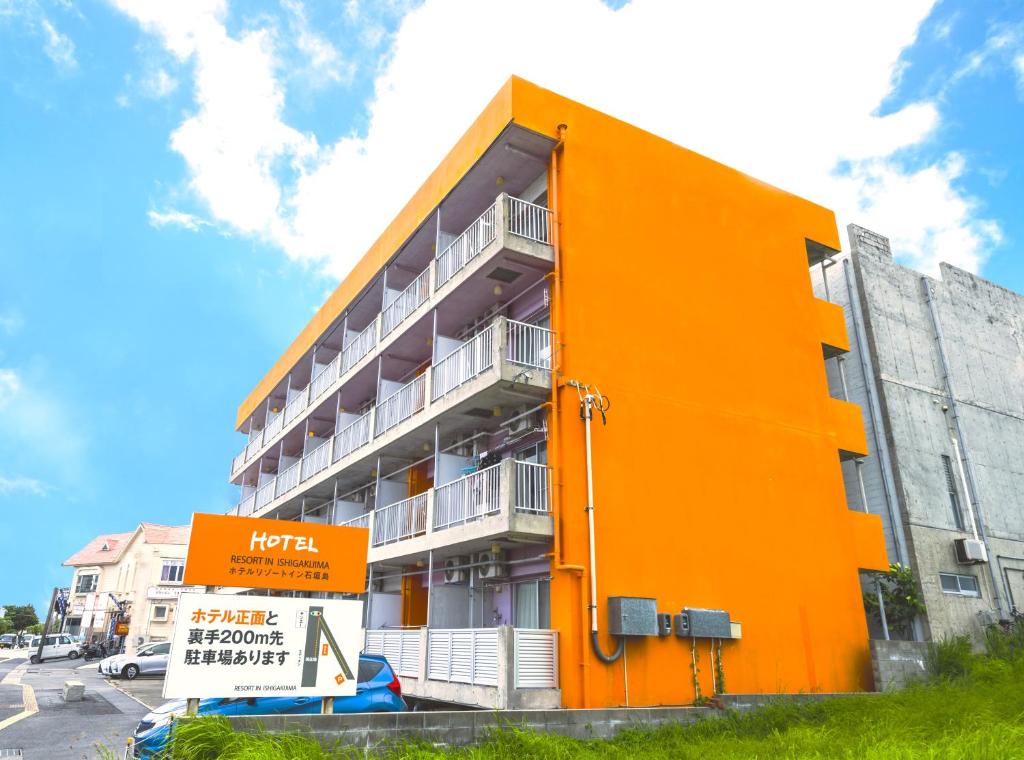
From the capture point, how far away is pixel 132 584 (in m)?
53.1

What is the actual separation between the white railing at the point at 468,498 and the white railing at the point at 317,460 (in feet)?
26.9

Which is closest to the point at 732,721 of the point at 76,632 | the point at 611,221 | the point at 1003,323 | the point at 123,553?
the point at 611,221

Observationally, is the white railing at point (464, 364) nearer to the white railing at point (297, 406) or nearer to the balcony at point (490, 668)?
the balcony at point (490, 668)

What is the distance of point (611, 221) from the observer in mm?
15930

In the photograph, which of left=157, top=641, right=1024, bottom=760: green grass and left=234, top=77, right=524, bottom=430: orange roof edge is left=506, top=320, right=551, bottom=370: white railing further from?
left=157, top=641, right=1024, bottom=760: green grass

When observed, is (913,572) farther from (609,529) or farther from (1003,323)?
(1003,323)

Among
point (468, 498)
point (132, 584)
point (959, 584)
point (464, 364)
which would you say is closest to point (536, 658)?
point (468, 498)

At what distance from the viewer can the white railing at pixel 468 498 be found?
539 inches

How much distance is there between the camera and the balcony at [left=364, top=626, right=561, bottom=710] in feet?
38.5

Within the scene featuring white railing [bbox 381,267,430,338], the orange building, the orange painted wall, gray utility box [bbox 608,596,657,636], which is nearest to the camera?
gray utility box [bbox 608,596,657,636]

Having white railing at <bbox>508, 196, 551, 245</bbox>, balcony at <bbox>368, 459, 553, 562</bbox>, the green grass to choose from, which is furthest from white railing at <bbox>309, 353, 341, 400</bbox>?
the green grass

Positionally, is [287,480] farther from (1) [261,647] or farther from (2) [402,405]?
(1) [261,647]

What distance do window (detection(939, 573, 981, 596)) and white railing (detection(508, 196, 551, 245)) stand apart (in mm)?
12642

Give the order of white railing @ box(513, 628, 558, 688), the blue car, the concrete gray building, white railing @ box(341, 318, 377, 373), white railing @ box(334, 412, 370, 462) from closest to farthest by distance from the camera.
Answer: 1. the blue car
2. white railing @ box(513, 628, 558, 688)
3. the concrete gray building
4. white railing @ box(334, 412, 370, 462)
5. white railing @ box(341, 318, 377, 373)
